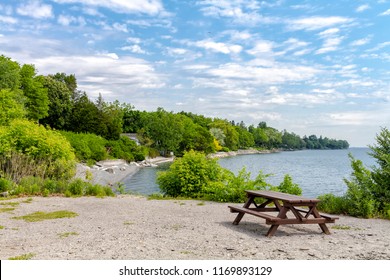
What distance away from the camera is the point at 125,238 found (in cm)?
785

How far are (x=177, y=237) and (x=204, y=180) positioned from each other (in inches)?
311

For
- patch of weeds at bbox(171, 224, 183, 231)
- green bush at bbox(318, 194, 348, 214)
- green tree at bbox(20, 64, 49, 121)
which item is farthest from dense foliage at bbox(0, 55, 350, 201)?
patch of weeds at bbox(171, 224, 183, 231)

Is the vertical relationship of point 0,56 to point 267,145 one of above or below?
above

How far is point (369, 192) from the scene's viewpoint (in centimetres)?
1178

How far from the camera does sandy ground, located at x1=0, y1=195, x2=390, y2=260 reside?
6695mm

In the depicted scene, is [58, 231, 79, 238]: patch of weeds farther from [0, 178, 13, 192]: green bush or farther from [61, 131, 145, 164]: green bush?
[61, 131, 145, 164]: green bush

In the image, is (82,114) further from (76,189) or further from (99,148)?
(76,189)

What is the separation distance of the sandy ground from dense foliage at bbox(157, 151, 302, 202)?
242 centimetres

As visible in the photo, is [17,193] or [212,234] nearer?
[212,234]

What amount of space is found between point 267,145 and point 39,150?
140614 millimetres

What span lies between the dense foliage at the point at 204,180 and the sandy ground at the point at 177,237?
2422mm

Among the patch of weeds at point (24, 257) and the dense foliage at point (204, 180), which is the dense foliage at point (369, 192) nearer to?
the dense foliage at point (204, 180)
